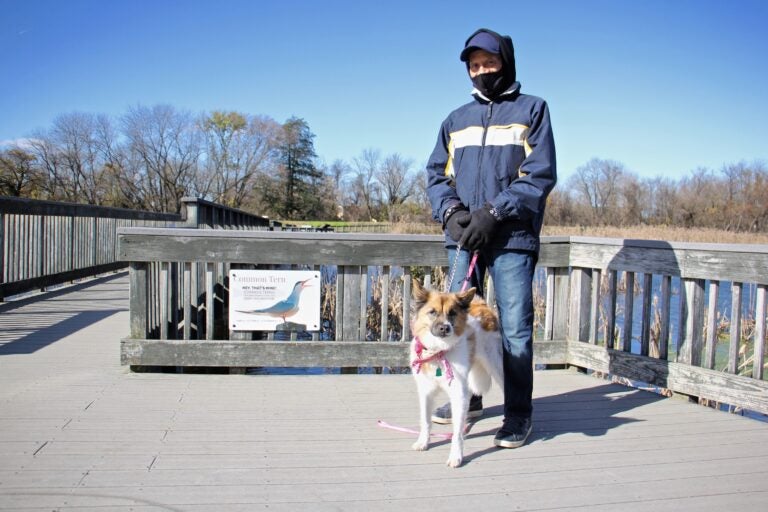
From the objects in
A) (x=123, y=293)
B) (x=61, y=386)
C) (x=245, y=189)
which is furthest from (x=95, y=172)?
(x=61, y=386)

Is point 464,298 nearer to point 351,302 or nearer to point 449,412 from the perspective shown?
point 449,412

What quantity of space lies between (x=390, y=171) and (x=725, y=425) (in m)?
86.1

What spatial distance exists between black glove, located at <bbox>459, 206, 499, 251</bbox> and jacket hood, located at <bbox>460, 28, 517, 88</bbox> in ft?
2.85

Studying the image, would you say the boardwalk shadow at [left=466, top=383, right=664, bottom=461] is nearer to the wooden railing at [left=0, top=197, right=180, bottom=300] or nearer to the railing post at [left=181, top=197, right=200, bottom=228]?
the railing post at [left=181, top=197, right=200, bottom=228]

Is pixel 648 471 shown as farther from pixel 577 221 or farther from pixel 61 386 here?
pixel 577 221

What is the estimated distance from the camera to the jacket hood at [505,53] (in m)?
3.40

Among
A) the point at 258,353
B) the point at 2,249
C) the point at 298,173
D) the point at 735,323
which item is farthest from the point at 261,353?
the point at 298,173

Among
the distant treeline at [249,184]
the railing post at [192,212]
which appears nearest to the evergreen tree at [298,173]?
the distant treeline at [249,184]

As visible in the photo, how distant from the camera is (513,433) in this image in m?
3.30

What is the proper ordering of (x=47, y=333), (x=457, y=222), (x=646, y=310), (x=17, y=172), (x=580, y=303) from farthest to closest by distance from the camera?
(x=17, y=172) < (x=47, y=333) < (x=580, y=303) < (x=646, y=310) < (x=457, y=222)

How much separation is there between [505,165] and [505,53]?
2.12 ft

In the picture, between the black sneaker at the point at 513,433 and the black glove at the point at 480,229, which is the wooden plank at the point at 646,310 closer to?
the black sneaker at the point at 513,433

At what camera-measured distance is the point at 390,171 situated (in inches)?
3492

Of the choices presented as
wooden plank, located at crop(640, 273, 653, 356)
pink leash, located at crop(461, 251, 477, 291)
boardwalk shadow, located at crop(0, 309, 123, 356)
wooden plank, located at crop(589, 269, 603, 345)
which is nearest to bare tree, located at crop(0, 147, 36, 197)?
boardwalk shadow, located at crop(0, 309, 123, 356)
